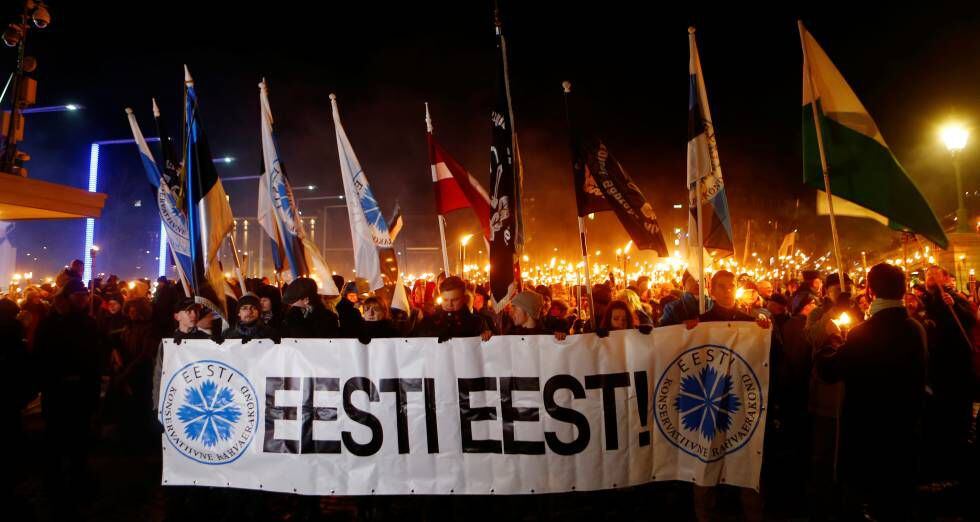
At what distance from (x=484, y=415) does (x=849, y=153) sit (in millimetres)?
4147

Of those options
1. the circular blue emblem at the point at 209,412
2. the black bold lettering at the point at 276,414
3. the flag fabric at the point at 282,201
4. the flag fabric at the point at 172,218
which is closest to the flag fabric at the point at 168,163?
the flag fabric at the point at 172,218

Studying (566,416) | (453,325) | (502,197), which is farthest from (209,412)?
(502,197)

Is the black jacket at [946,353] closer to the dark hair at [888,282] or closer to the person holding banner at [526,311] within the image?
the dark hair at [888,282]

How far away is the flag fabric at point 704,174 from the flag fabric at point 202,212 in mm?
4972

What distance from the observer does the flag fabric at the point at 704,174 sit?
568 centimetres

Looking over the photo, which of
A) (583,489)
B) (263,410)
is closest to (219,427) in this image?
(263,410)

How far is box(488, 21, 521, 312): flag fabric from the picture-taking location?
576 cm

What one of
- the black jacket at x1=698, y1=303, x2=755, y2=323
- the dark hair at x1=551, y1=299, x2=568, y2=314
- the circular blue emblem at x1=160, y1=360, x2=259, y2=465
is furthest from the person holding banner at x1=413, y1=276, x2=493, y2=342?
the dark hair at x1=551, y1=299, x2=568, y2=314

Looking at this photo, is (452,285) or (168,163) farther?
(168,163)

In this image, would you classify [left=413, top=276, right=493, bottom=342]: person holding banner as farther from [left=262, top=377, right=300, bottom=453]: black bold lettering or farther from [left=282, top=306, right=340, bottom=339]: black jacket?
[left=282, top=306, right=340, bottom=339]: black jacket

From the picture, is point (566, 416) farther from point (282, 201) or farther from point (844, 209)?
point (282, 201)

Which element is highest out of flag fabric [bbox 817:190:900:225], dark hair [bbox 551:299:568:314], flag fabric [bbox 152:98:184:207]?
flag fabric [bbox 152:98:184:207]

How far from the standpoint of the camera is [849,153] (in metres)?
5.41

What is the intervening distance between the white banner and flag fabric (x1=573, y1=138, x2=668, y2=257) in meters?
1.46
